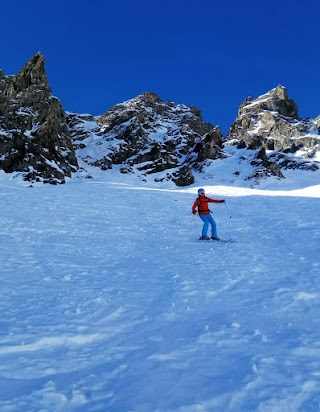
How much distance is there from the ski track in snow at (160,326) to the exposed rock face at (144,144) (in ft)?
220

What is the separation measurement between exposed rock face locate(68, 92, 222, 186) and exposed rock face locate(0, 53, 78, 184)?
615 inches

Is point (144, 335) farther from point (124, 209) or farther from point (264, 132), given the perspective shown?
point (264, 132)

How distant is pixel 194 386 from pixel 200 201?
10852 millimetres

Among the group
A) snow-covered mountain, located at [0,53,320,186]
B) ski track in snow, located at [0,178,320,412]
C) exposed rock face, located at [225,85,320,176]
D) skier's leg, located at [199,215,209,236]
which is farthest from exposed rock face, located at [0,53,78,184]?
ski track in snow, located at [0,178,320,412]

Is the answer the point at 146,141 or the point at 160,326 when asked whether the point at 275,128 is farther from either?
the point at 160,326

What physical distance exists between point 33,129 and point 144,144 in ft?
111

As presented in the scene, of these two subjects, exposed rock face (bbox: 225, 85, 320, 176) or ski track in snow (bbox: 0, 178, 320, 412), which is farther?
exposed rock face (bbox: 225, 85, 320, 176)

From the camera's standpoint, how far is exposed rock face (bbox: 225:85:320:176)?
108 metres

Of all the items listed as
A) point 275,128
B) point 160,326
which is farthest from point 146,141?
point 160,326

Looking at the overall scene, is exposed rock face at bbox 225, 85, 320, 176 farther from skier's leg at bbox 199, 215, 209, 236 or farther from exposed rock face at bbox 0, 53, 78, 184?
skier's leg at bbox 199, 215, 209, 236

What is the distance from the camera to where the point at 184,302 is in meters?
6.71

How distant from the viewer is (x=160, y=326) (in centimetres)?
562

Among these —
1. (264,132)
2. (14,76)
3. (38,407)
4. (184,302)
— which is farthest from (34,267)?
(264,132)

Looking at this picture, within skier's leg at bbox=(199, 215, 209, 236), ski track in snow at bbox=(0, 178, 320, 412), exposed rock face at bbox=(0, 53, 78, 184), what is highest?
exposed rock face at bbox=(0, 53, 78, 184)
